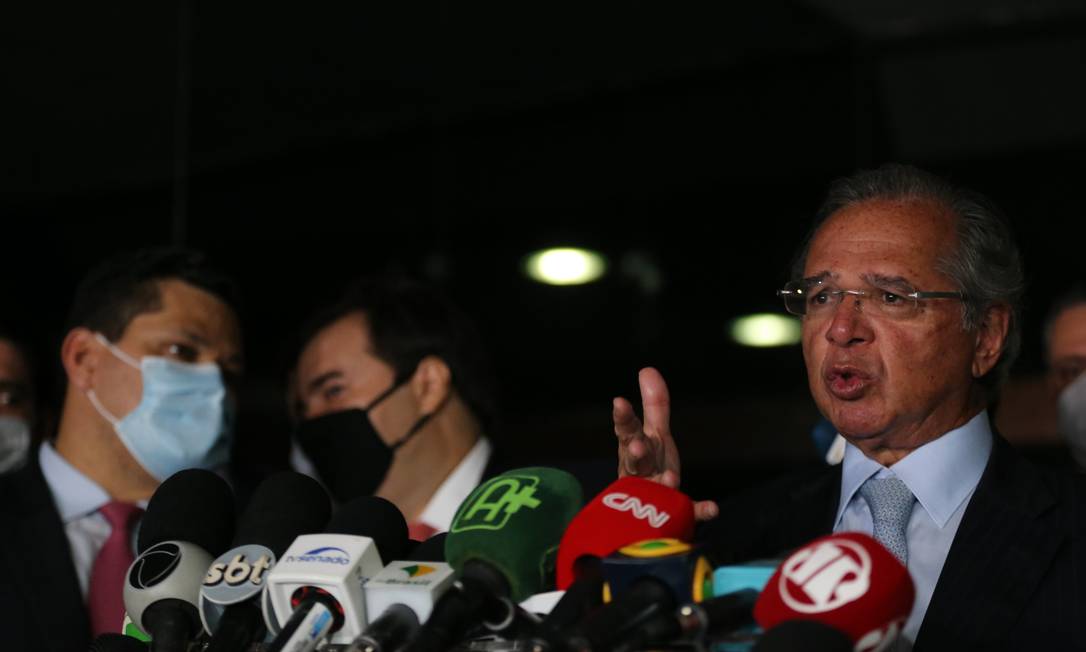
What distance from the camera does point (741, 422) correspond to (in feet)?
20.3

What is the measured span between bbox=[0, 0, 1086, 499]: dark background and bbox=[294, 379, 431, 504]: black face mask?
1637mm

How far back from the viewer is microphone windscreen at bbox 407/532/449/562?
5.48 feet

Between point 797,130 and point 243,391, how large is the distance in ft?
9.25

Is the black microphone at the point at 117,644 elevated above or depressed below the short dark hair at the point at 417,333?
below

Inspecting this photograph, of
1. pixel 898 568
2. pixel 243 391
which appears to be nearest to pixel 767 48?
pixel 243 391

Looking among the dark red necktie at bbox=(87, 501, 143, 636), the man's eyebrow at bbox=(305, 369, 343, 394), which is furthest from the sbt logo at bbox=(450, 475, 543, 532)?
the man's eyebrow at bbox=(305, 369, 343, 394)

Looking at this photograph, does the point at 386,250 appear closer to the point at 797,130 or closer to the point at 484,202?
the point at 484,202

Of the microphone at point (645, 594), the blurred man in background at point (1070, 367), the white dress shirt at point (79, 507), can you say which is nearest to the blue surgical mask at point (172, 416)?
the white dress shirt at point (79, 507)

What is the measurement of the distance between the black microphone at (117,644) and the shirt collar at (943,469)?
110 cm

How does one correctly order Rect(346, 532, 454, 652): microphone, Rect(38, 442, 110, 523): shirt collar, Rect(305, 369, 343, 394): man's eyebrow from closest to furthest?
Rect(346, 532, 454, 652): microphone → Rect(38, 442, 110, 523): shirt collar → Rect(305, 369, 343, 394): man's eyebrow

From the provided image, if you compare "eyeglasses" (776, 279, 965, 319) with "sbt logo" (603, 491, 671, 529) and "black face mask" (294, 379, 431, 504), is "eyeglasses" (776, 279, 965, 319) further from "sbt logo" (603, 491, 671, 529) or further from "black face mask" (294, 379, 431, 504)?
"black face mask" (294, 379, 431, 504)

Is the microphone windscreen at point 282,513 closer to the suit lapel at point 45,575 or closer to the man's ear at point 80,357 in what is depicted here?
the suit lapel at point 45,575

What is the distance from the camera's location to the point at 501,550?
1.51m

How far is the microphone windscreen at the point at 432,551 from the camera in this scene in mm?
1669
